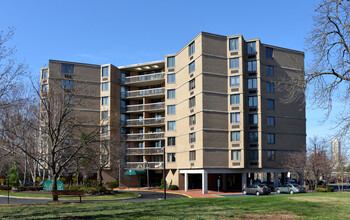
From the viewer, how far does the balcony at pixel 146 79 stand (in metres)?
61.8

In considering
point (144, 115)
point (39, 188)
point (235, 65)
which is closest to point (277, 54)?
point (235, 65)

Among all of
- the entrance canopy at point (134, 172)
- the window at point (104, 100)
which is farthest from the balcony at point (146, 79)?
the entrance canopy at point (134, 172)

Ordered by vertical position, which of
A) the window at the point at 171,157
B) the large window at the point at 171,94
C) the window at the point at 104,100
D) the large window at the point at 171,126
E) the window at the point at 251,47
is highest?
the window at the point at 251,47

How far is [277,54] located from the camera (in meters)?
52.5

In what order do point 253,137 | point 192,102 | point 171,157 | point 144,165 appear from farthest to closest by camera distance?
point 144,165, point 171,157, point 192,102, point 253,137

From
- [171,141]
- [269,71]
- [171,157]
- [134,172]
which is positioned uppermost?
[269,71]

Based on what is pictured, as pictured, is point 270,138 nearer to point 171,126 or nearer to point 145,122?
point 171,126

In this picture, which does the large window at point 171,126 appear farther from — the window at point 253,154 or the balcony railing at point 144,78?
the window at point 253,154

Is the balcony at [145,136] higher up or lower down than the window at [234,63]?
lower down

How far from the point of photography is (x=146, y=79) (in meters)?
62.9

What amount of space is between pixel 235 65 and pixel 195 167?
49.8ft

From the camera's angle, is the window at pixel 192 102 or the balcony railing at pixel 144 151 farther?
the balcony railing at pixel 144 151

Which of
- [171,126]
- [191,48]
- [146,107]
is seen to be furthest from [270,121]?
[146,107]

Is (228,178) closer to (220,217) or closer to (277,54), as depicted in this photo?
(277,54)
